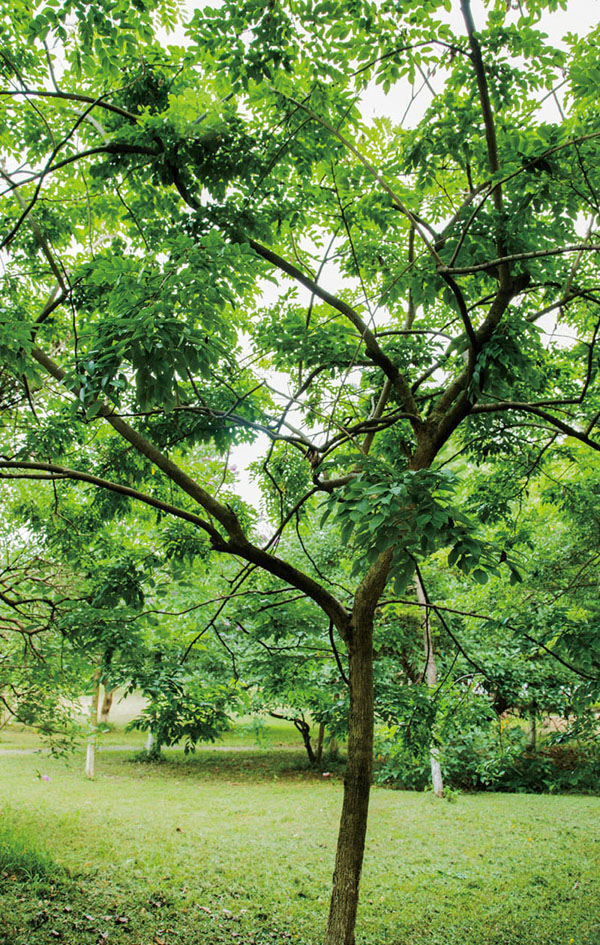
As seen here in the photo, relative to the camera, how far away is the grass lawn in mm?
4344

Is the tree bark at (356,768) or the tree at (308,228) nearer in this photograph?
the tree at (308,228)

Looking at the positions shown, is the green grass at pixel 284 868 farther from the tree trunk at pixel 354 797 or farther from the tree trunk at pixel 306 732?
the tree trunk at pixel 306 732

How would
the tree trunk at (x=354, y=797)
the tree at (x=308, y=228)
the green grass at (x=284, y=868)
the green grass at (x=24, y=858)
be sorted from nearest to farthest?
the tree at (x=308, y=228), the tree trunk at (x=354, y=797), the green grass at (x=284, y=868), the green grass at (x=24, y=858)

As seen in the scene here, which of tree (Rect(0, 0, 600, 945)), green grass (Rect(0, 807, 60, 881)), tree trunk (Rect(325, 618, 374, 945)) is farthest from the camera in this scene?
green grass (Rect(0, 807, 60, 881))

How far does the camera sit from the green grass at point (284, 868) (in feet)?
14.2

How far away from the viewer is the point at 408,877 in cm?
559

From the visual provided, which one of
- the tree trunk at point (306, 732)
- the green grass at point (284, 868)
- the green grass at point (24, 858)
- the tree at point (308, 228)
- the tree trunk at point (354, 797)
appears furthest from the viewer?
the tree trunk at point (306, 732)

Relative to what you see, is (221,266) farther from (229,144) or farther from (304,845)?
(304,845)

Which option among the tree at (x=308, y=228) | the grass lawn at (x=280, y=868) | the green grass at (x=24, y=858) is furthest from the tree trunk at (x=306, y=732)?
the tree at (x=308, y=228)

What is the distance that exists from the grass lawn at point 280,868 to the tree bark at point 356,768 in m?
1.49

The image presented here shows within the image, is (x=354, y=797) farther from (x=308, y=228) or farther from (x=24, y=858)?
(x=24, y=858)

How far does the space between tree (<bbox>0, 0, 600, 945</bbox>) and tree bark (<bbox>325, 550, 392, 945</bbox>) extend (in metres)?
0.01

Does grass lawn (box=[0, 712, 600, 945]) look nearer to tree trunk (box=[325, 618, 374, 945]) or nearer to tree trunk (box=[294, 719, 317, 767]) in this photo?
tree trunk (box=[325, 618, 374, 945])

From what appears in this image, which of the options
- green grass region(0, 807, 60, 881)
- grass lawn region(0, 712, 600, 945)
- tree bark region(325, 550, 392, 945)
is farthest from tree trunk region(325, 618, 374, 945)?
green grass region(0, 807, 60, 881)
